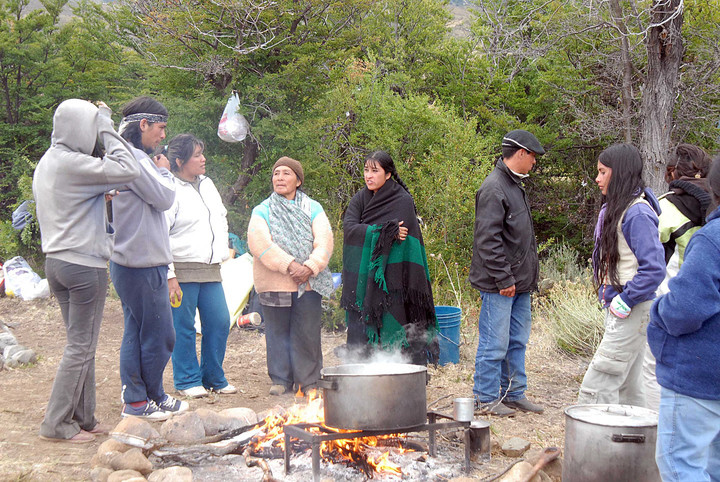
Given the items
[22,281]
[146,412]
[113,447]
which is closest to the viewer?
[113,447]

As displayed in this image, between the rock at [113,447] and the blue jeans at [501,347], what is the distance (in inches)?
99.4

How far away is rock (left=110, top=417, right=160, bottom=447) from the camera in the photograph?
3660 millimetres

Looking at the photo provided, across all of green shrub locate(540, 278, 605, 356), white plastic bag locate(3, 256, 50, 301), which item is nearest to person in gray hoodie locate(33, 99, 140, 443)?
green shrub locate(540, 278, 605, 356)

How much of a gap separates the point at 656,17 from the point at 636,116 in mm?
2356

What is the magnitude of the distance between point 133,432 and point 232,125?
5.65m

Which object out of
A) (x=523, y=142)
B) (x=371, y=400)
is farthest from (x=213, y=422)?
(x=523, y=142)

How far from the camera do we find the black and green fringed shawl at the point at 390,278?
17.2 ft

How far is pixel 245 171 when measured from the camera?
9.51m

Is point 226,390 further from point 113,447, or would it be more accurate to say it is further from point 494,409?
point 494,409

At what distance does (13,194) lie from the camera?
12.0 meters

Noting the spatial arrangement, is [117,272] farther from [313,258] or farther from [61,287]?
[313,258]

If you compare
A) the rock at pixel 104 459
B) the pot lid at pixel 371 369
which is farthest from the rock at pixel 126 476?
the pot lid at pixel 371 369

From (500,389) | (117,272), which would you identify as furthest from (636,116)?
(117,272)

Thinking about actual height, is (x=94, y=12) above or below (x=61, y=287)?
above
